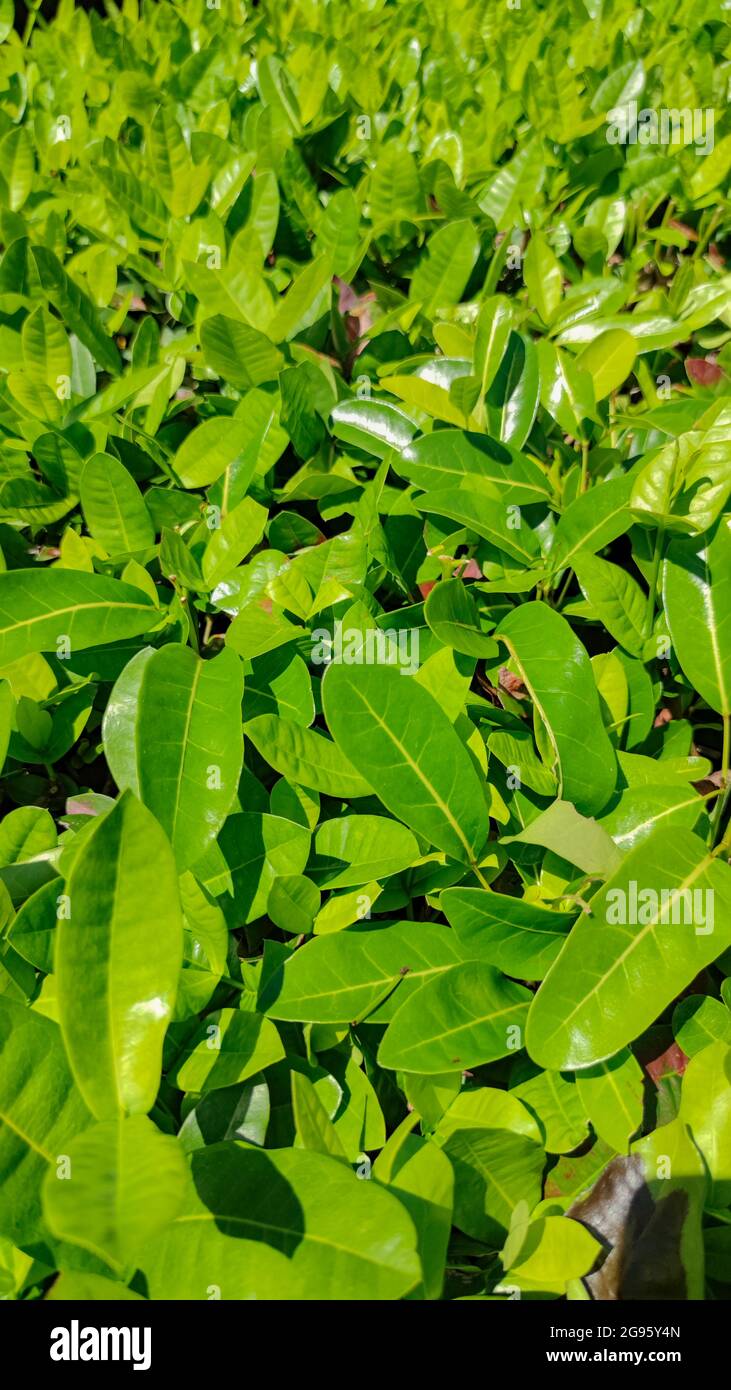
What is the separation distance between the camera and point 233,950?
3.41 ft

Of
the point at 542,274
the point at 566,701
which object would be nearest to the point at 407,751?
the point at 566,701

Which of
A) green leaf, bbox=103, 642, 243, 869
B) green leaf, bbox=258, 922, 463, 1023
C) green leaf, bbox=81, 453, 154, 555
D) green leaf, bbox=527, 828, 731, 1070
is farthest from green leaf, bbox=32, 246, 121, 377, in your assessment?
green leaf, bbox=527, 828, 731, 1070

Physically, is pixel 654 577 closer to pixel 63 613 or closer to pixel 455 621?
pixel 455 621

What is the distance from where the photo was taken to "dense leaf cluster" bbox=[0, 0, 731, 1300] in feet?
2.63

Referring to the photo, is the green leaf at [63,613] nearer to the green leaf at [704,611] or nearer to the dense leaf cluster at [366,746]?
the dense leaf cluster at [366,746]

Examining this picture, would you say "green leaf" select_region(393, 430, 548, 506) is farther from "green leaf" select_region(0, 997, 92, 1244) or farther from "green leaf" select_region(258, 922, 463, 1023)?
"green leaf" select_region(0, 997, 92, 1244)

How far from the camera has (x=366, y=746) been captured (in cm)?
101

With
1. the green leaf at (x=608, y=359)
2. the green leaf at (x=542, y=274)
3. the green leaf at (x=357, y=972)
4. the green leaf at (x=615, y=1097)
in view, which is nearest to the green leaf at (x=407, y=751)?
the green leaf at (x=357, y=972)

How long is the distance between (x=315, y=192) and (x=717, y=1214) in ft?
6.26

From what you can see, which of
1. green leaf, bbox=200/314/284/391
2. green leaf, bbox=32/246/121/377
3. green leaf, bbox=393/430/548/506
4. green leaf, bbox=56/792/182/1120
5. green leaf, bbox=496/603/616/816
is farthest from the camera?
green leaf, bbox=32/246/121/377

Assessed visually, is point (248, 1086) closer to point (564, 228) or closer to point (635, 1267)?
point (635, 1267)

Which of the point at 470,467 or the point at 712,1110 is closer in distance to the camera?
the point at 712,1110

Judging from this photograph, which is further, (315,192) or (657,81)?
(657,81)

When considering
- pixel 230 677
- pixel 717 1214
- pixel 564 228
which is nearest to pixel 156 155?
pixel 564 228
